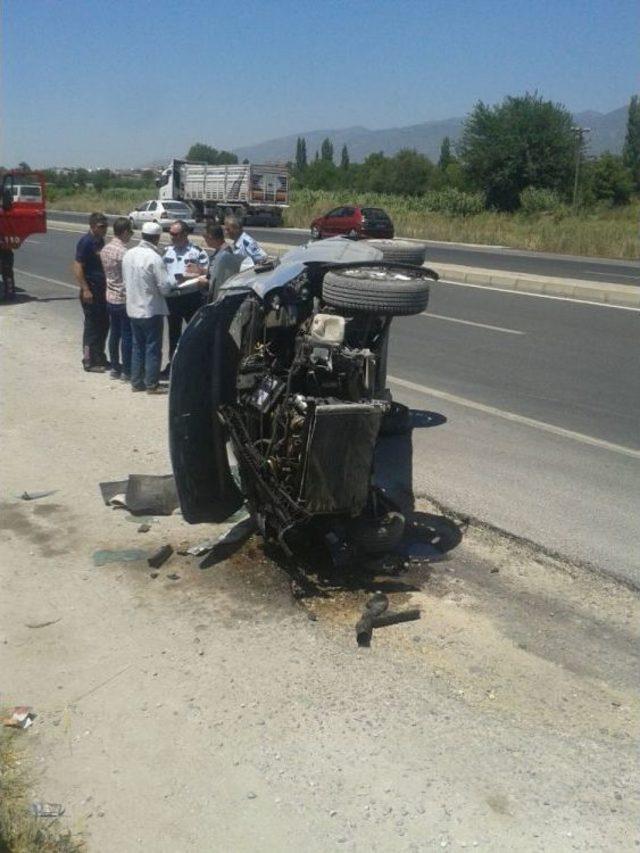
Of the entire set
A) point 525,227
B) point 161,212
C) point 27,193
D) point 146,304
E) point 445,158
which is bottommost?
point 146,304

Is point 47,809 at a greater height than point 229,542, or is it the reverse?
point 229,542

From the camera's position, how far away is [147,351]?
8930 millimetres

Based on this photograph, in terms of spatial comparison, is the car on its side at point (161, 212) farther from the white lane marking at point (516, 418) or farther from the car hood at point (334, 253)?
the car hood at point (334, 253)

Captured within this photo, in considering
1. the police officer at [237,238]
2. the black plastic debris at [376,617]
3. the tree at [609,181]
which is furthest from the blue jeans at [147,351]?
the tree at [609,181]

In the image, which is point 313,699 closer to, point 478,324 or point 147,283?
point 147,283

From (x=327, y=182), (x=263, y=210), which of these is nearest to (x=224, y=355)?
(x=263, y=210)

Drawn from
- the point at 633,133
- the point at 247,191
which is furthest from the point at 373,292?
the point at 633,133

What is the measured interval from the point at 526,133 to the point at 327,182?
34767 mm

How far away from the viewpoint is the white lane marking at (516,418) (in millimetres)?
7496

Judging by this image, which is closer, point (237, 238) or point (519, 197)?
point (237, 238)

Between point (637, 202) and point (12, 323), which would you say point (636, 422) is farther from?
point (637, 202)

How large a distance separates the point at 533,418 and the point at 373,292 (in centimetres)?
360

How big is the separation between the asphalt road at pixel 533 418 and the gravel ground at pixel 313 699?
2.00 ft

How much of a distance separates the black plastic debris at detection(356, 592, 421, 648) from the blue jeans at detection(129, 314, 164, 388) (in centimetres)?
494
